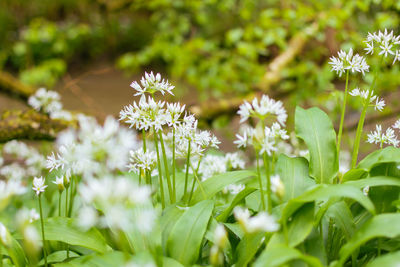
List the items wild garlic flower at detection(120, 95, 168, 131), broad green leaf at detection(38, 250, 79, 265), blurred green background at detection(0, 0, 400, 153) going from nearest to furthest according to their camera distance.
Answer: wild garlic flower at detection(120, 95, 168, 131) < broad green leaf at detection(38, 250, 79, 265) < blurred green background at detection(0, 0, 400, 153)

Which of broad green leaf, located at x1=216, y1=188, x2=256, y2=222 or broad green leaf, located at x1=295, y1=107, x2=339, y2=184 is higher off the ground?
broad green leaf, located at x1=295, y1=107, x2=339, y2=184

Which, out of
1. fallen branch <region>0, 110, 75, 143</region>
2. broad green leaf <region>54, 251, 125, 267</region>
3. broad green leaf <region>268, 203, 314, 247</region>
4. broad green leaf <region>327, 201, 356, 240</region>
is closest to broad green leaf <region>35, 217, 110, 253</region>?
broad green leaf <region>54, 251, 125, 267</region>

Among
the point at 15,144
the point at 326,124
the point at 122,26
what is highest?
the point at 122,26

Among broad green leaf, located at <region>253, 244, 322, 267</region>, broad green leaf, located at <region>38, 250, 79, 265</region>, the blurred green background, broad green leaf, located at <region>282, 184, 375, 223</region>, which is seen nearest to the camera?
broad green leaf, located at <region>253, 244, 322, 267</region>

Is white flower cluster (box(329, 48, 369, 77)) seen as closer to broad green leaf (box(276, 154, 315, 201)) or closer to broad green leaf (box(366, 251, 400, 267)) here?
broad green leaf (box(276, 154, 315, 201))

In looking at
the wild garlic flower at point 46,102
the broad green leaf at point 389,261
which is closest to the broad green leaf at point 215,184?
the broad green leaf at point 389,261

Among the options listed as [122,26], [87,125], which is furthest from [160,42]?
[122,26]

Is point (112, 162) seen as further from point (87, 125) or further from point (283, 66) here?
point (283, 66)

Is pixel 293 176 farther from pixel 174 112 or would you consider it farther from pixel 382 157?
pixel 174 112
